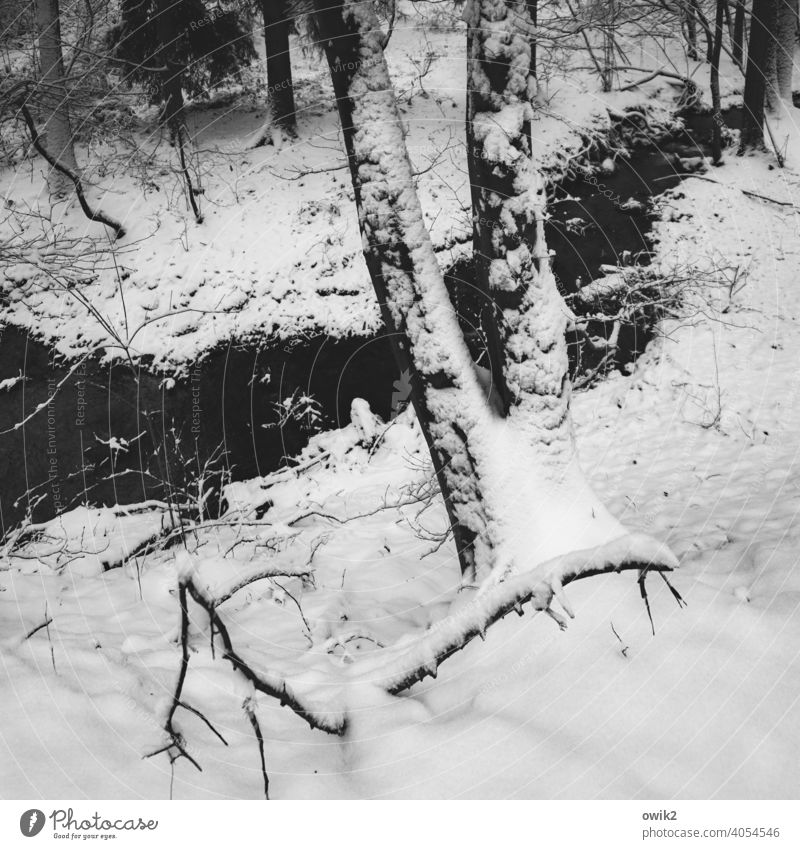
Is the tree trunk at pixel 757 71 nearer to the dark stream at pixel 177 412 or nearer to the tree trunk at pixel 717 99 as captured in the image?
the tree trunk at pixel 717 99

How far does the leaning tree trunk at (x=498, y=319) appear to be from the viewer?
2.73 meters

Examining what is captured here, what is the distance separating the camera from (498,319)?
291 centimetres

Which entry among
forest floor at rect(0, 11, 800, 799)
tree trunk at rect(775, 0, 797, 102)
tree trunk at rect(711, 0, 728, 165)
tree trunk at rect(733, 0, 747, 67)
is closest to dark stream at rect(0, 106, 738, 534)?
forest floor at rect(0, 11, 800, 799)

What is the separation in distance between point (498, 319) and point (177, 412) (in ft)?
18.3

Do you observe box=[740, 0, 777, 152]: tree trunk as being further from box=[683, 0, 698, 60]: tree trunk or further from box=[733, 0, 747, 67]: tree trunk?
box=[683, 0, 698, 60]: tree trunk

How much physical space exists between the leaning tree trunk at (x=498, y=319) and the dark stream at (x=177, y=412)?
4552mm

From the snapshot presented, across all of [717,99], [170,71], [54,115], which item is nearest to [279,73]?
[170,71]

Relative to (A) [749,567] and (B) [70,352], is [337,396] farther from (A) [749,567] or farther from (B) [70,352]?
(A) [749,567]

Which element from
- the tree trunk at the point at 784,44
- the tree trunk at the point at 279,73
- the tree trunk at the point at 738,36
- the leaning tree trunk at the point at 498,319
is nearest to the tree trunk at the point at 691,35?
the tree trunk at the point at 738,36

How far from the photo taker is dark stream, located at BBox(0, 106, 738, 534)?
7.07 meters

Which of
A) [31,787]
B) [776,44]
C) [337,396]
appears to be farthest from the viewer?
[776,44]

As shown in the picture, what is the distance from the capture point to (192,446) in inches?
281

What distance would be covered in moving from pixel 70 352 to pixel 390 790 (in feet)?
25.8
